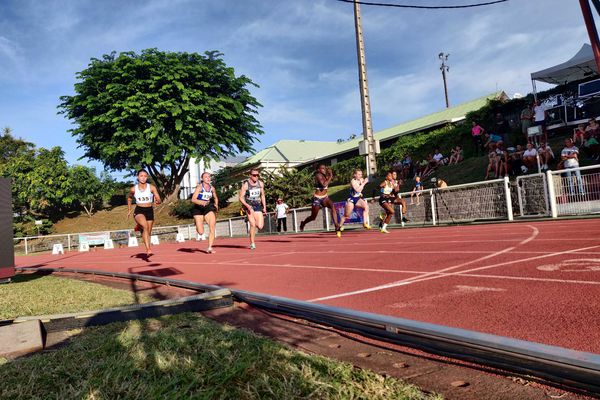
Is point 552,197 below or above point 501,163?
below

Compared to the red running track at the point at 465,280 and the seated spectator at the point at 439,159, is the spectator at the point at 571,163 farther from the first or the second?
the seated spectator at the point at 439,159

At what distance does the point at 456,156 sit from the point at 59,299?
20.9m

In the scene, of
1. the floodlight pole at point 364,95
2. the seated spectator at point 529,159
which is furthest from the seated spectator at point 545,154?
the floodlight pole at point 364,95

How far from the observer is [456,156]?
2272cm

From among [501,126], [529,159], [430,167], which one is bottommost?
[529,159]

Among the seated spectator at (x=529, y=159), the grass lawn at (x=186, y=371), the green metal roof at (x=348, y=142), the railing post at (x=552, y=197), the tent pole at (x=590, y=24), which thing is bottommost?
the grass lawn at (x=186, y=371)

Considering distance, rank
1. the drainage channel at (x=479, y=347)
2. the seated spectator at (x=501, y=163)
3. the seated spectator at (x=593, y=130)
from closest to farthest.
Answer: the drainage channel at (x=479, y=347) → the seated spectator at (x=593, y=130) → the seated spectator at (x=501, y=163)

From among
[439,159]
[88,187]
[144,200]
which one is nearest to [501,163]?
[439,159]

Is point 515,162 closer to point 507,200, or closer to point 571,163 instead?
point 507,200

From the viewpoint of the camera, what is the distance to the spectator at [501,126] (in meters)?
20.5

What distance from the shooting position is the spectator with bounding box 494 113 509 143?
20500 millimetres

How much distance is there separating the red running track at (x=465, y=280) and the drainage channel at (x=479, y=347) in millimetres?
579

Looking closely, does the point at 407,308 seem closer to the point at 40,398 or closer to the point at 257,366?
the point at 257,366

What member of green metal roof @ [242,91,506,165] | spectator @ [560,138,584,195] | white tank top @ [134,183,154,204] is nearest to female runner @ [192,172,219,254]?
white tank top @ [134,183,154,204]
